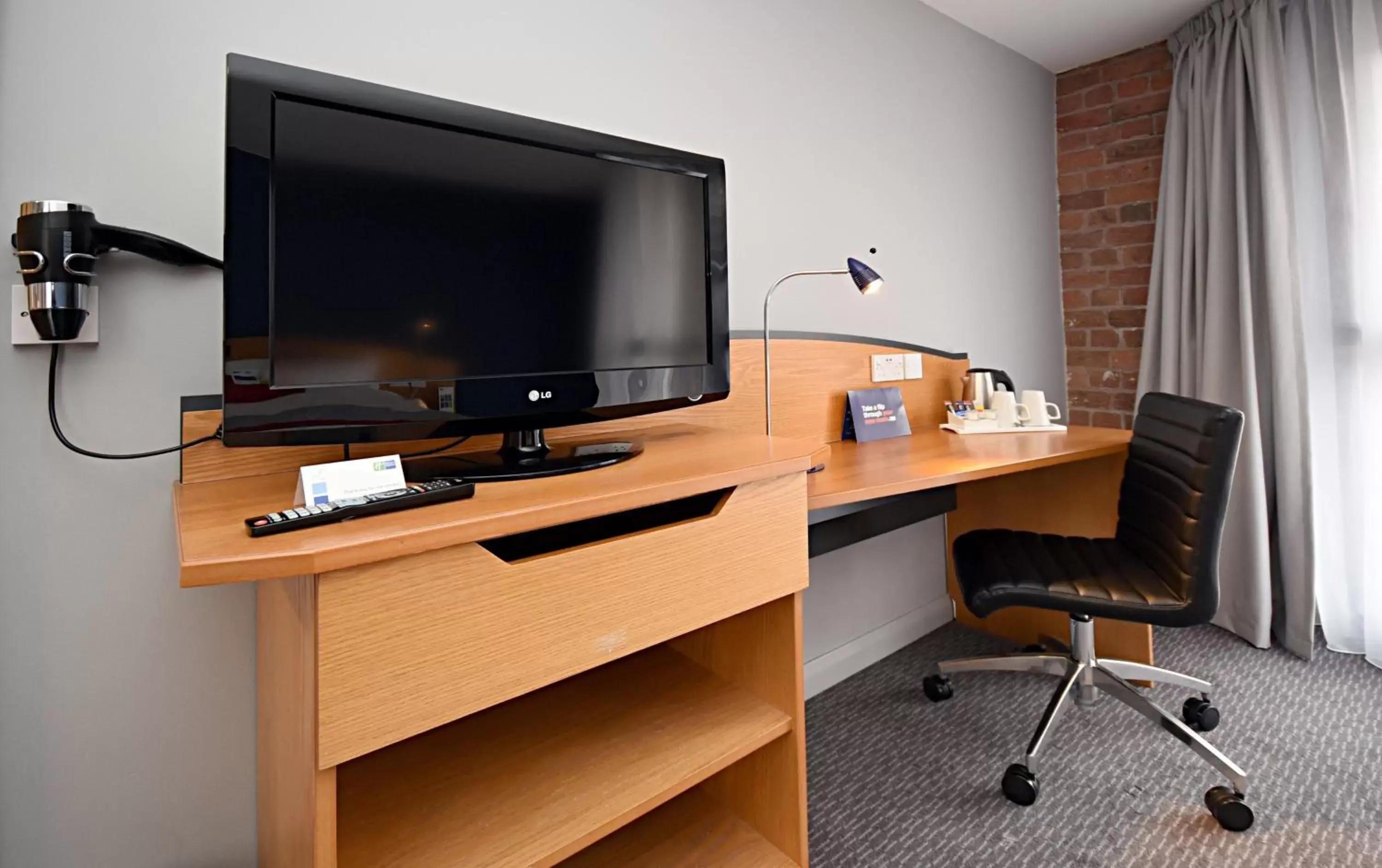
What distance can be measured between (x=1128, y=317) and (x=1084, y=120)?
881 millimetres

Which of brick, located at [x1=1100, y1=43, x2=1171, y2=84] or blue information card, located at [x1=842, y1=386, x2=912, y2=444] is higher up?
brick, located at [x1=1100, y1=43, x2=1171, y2=84]

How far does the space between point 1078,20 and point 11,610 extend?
11.1 feet

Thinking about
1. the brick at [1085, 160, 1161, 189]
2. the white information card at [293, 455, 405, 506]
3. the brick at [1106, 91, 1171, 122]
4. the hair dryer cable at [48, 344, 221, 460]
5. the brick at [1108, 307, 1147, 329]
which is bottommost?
the white information card at [293, 455, 405, 506]

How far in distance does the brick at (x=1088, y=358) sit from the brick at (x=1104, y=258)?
36 centimetres

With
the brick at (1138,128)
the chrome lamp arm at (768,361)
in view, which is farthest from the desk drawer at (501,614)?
the brick at (1138,128)

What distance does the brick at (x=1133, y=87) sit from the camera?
2.74 metres

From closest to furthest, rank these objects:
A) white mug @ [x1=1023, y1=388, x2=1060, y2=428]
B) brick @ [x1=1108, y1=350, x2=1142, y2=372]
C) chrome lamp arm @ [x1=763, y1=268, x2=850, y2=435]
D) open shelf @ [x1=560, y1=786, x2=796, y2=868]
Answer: open shelf @ [x1=560, y1=786, x2=796, y2=868] → chrome lamp arm @ [x1=763, y1=268, x2=850, y2=435] → white mug @ [x1=1023, y1=388, x2=1060, y2=428] → brick @ [x1=1108, y1=350, x2=1142, y2=372]

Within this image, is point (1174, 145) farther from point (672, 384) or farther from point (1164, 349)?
point (672, 384)

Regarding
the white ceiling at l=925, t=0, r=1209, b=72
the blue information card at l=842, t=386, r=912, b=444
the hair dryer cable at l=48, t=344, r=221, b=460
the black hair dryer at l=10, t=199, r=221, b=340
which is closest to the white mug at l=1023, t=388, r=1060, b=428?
the blue information card at l=842, t=386, r=912, b=444

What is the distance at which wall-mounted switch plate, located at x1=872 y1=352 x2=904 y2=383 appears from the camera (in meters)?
2.14

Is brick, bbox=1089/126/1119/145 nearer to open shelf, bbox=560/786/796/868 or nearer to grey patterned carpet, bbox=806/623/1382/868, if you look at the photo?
grey patterned carpet, bbox=806/623/1382/868

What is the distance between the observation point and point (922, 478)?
4.74 ft

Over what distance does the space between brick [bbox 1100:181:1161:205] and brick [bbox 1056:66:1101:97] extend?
47cm

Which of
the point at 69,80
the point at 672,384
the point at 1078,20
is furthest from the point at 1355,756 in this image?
the point at 69,80
